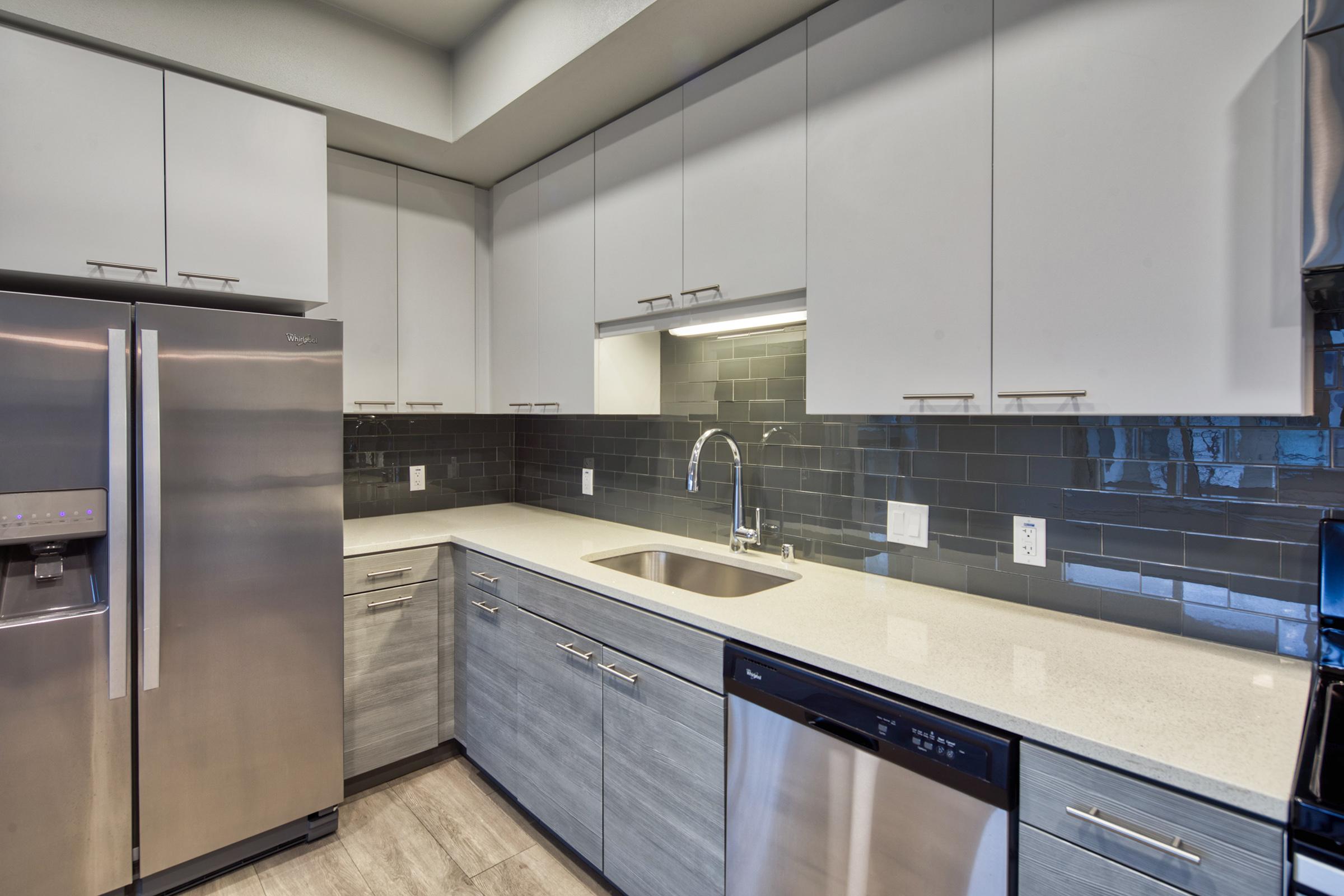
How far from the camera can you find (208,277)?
6.73ft

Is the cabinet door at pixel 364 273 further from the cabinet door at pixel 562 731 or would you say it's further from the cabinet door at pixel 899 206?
the cabinet door at pixel 899 206

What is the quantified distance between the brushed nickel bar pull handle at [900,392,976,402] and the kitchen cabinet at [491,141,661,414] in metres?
1.19

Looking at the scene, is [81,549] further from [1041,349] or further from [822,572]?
[1041,349]

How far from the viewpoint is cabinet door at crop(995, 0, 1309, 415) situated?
3.37 ft

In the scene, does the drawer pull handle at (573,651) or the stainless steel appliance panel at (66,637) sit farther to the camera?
the drawer pull handle at (573,651)

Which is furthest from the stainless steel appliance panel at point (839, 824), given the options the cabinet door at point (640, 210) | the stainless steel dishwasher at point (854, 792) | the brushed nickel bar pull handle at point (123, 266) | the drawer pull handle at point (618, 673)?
the brushed nickel bar pull handle at point (123, 266)

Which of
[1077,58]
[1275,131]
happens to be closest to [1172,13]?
[1077,58]

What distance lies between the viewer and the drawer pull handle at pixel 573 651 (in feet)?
6.00

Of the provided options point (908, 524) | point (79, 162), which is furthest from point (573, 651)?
point (79, 162)

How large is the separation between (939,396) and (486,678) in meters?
1.82

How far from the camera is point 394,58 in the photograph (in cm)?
236

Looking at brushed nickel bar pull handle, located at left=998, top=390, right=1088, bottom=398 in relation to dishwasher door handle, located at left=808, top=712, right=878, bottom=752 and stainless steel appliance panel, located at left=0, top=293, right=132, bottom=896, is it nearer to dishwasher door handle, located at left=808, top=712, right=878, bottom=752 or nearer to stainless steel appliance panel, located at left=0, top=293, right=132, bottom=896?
dishwasher door handle, located at left=808, top=712, right=878, bottom=752

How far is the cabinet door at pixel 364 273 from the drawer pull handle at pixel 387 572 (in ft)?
2.24

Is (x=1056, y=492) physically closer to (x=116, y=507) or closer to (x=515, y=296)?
(x=515, y=296)
